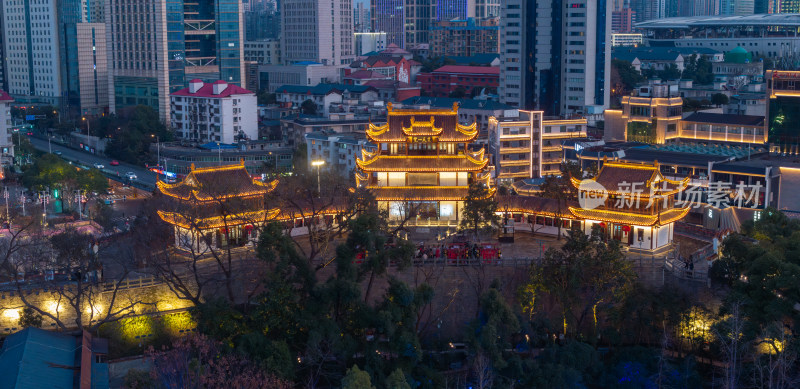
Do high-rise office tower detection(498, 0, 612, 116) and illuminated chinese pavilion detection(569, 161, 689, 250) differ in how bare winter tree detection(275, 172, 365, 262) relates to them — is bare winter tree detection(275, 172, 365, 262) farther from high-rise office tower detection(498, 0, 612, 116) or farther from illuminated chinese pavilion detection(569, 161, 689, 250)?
high-rise office tower detection(498, 0, 612, 116)

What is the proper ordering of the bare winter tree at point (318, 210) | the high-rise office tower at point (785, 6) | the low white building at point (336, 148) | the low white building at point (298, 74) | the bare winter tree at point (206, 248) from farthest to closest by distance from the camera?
the high-rise office tower at point (785, 6) < the low white building at point (298, 74) < the low white building at point (336, 148) < the bare winter tree at point (318, 210) < the bare winter tree at point (206, 248)

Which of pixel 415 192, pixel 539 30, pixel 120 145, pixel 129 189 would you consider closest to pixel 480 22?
pixel 539 30

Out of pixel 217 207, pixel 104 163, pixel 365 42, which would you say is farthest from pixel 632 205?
pixel 365 42

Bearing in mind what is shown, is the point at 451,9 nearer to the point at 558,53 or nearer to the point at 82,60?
the point at 82,60

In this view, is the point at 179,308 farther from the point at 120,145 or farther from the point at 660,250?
the point at 120,145

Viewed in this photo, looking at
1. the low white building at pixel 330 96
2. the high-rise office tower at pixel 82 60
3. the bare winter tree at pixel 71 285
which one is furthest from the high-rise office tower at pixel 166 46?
the bare winter tree at pixel 71 285


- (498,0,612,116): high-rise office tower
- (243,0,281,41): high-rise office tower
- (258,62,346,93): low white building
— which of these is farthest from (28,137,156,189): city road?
(243,0,281,41): high-rise office tower

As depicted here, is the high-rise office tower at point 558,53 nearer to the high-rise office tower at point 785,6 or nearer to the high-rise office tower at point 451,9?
the high-rise office tower at point 451,9
